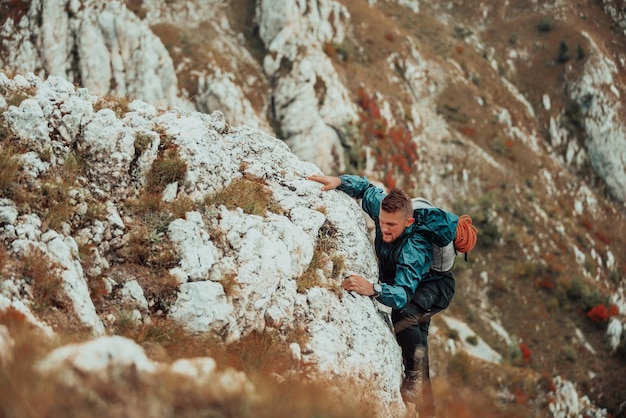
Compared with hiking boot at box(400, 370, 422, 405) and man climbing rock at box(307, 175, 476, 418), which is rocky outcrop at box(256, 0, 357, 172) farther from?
hiking boot at box(400, 370, 422, 405)

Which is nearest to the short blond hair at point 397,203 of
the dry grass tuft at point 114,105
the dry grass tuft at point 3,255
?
the dry grass tuft at point 114,105

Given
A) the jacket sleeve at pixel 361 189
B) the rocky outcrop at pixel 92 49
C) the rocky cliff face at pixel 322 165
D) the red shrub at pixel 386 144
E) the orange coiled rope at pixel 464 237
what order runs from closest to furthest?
the rocky cliff face at pixel 322 165 → the orange coiled rope at pixel 464 237 → the jacket sleeve at pixel 361 189 → the rocky outcrop at pixel 92 49 → the red shrub at pixel 386 144

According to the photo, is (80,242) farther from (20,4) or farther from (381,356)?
(20,4)

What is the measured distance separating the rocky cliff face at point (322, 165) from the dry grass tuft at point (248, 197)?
0.08 meters

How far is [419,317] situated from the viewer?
25.8 ft

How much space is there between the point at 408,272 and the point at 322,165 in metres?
36.7

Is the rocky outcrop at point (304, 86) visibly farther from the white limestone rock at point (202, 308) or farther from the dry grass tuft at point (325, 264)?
the white limestone rock at point (202, 308)

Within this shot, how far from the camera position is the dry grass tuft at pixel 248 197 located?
7.59 meters

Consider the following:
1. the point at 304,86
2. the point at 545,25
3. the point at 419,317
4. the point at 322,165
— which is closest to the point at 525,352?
the point at 322,165

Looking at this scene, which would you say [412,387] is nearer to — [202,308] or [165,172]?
[202,308]

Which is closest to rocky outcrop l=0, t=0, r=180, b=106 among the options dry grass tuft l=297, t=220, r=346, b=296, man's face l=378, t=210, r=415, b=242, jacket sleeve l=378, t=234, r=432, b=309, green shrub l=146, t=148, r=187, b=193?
green shrub l=146, t=148, r=187, b=193

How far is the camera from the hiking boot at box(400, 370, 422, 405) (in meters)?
7.37

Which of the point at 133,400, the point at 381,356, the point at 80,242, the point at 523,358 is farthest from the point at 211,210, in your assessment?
the point at 523,358

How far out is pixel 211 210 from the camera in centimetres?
736
